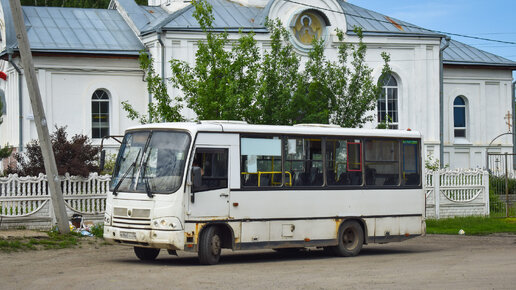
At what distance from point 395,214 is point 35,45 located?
2127cm

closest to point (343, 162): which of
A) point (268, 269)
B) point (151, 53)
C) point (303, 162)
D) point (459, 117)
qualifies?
point (303, 162)

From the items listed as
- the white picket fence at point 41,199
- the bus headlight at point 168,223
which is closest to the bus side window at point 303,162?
the bus headlight at point 168,223

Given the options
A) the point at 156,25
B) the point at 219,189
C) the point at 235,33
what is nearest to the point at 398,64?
the point at 235,33

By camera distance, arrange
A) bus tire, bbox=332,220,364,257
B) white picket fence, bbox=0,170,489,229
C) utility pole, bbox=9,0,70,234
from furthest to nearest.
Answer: white picket fence, bbox=0,170,489,229
utility pole, bbox=9,0,70,234
bus tire, bbox=332,220,364,257

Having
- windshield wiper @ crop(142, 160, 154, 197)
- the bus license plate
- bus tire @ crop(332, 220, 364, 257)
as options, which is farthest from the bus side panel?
the bus license plate

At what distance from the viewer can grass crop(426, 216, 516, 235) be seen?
25.4 meters

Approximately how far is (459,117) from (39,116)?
2781cm

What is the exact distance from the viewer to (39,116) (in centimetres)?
2083

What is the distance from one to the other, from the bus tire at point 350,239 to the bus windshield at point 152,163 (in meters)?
4.24

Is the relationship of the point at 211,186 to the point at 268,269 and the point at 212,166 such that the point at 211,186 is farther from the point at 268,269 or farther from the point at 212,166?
the point at 268,269

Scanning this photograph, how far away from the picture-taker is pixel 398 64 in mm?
39406

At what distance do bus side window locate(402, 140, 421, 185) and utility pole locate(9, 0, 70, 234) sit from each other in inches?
320

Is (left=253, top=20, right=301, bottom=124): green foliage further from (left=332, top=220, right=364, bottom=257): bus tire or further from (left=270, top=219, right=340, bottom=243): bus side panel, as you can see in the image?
(left=270, top=219, right=340, bottom=243): bus side panel

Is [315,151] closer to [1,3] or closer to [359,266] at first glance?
[359,266]
